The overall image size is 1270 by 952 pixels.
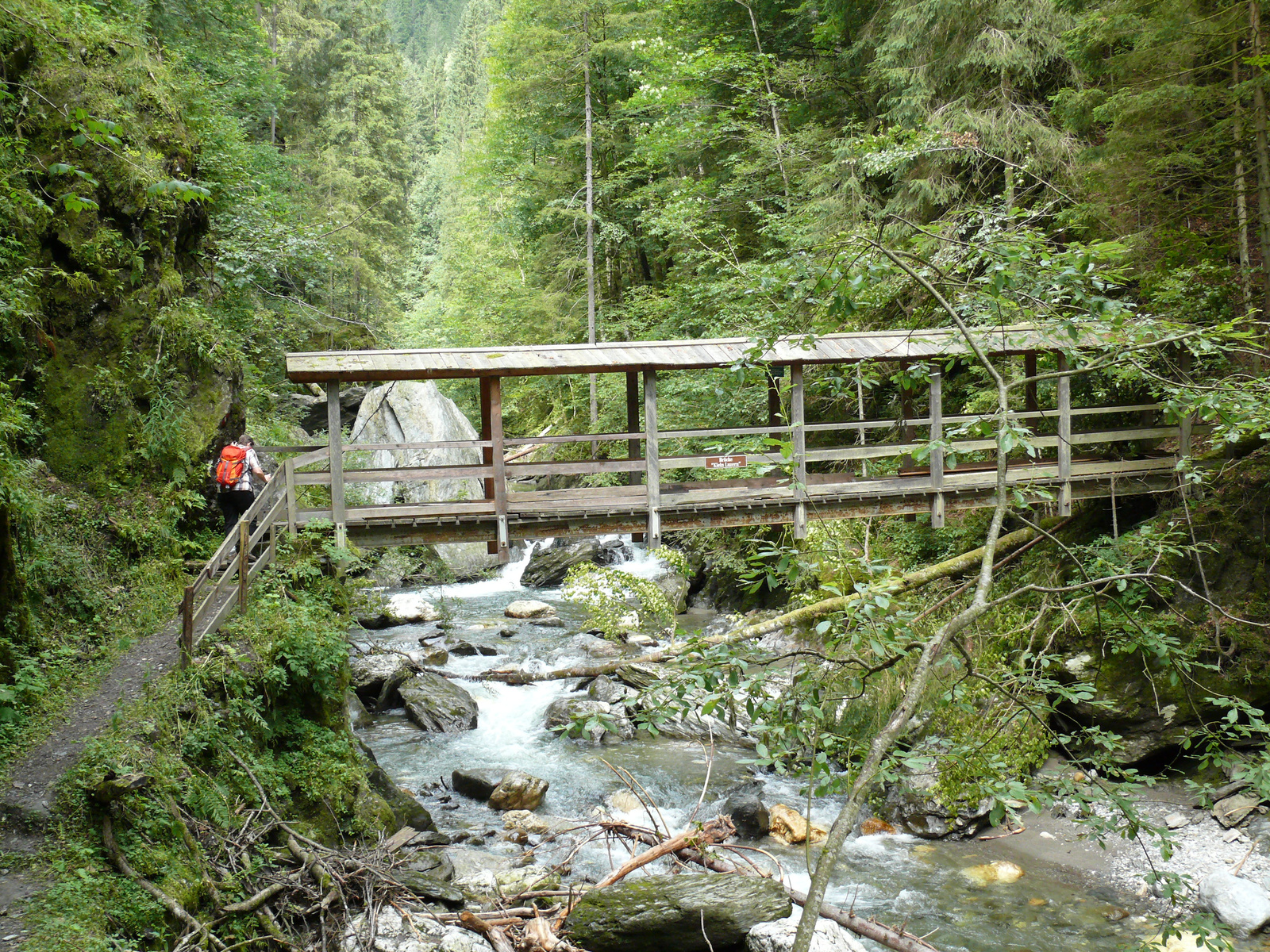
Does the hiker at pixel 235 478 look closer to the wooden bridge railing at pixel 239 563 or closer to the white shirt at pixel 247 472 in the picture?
the white shirt at pixel 247 472

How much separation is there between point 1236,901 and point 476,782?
22.8 feet

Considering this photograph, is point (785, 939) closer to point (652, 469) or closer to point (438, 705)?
point (652, 469)

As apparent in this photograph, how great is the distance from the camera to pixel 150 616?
7.64 meters

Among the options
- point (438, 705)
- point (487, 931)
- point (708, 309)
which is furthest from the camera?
point (708, 309)

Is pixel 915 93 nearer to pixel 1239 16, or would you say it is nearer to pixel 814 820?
pixel 1239 16

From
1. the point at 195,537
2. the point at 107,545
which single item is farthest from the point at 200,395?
the point at 107,545

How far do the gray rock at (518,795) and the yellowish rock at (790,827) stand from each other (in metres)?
2.49

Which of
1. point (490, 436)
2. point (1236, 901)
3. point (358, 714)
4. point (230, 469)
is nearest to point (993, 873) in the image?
point (1236, 901)

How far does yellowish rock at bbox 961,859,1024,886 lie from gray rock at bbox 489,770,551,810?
4290 mm

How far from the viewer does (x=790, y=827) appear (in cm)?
802

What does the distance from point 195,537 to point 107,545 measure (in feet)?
3.91

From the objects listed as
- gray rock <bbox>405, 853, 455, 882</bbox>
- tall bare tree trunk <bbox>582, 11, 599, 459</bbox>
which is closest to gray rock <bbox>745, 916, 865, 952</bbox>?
gray rock <bbox>405, 853, 455, 882</bbox>

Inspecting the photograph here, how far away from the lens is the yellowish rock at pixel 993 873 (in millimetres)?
7262

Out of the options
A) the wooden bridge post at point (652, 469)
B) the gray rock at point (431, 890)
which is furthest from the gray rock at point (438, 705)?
the gray rock at point (431, 890)
